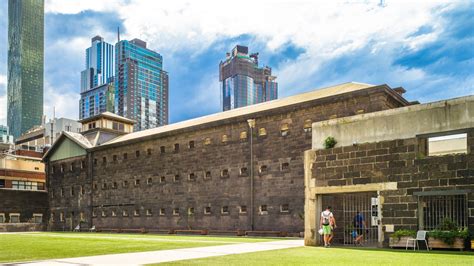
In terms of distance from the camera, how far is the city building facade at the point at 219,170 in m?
34.4

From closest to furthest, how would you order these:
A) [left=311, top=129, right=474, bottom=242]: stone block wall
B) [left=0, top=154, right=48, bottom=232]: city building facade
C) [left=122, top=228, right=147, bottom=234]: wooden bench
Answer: [left=311, top=129, right=474, bottom=242]: stone block wall, [left=122, top=228, right=147, bottom=234]: wooden bench, [left=0, top=154, right=48, bottom=232]: city building facade

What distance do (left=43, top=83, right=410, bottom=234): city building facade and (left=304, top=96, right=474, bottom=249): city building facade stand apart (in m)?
11.1

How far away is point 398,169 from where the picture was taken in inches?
770

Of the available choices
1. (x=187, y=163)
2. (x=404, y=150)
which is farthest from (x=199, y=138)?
(x=404, y=150)

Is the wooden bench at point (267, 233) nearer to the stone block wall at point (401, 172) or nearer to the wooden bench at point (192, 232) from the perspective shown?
the wooden bench at point (192, 232)

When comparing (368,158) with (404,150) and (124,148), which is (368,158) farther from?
(124,148)

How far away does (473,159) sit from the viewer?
1762 cm

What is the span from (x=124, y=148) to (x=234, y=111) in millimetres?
12866

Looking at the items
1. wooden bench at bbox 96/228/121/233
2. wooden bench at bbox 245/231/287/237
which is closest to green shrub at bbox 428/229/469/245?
wooden bench at bbox 245/231/287/237

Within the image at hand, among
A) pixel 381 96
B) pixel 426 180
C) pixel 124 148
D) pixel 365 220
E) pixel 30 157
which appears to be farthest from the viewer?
pixel 30 157

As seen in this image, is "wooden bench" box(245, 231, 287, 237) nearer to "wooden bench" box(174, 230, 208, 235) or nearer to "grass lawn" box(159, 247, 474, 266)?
"wooden bench" box(174, 230, 208, 235)

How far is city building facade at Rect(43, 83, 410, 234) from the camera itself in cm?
3441

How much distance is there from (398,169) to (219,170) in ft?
71.6

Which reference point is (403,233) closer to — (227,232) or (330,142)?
(330,142)
